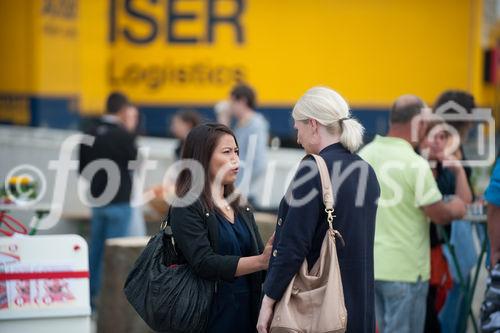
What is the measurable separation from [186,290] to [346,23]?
10.4m

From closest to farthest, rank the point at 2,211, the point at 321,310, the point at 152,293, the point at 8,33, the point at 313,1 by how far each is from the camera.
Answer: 1. the point at 321,310
2. the point at 152,293
3. the point at 2,211
4. the point at 8,33
5. the point at 313,1

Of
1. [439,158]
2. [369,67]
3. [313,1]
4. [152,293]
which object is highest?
[313,1]

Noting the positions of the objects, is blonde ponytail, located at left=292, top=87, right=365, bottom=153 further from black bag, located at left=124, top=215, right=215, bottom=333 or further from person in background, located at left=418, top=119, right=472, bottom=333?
person in background, located at left=418, top=119, right=472, bottom=333

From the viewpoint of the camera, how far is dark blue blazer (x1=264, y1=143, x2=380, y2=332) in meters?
3.52

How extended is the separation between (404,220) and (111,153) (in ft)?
12.2

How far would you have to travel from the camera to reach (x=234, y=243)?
3943 millimetres

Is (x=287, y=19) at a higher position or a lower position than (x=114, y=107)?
higher

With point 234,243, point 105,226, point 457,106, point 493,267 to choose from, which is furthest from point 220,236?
point 105,226

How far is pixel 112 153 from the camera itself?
26.3ft

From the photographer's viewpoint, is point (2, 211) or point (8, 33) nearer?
point (2, 211)

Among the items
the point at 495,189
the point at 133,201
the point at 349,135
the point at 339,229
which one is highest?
the point at 349,135

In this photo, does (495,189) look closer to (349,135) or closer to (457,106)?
(349,135)

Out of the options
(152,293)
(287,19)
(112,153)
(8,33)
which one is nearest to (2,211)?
(152,293)

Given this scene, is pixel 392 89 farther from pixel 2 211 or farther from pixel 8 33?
pixel 2 211
